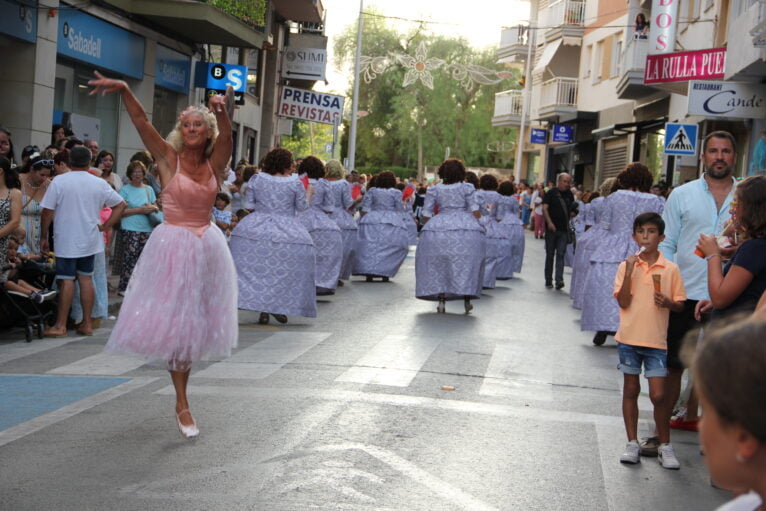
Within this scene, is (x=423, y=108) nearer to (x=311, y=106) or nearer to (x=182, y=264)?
(x=311, y=106)

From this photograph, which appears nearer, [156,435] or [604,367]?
[156,435]

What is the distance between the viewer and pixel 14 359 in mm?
9734

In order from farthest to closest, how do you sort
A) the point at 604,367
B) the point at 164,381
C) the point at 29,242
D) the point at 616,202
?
1. the point at 616,202
2. the point at 29,242
3. the point at 604,367
4. the point at 164,381

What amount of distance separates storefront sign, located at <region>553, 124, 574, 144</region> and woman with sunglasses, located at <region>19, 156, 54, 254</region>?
3791 centimetres

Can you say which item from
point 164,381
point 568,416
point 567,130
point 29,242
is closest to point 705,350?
point 568,416

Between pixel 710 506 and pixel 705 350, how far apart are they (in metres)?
4.30

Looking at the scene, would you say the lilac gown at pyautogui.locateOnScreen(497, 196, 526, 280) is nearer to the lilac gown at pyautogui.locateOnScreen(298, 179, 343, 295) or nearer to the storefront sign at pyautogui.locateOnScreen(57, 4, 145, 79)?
the lilac gown at pyautogui.locateOnScreen(298, 179, 343, 295)

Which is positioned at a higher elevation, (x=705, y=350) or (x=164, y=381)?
(x=705, y=350)

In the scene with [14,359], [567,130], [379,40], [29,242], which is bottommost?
[14,359]

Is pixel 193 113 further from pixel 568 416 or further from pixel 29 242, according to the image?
pixel 29 242

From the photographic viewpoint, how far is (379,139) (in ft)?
238

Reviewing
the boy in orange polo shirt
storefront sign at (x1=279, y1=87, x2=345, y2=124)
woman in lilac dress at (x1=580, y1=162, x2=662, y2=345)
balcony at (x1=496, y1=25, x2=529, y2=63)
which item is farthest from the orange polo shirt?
balcony at (x1=496, y1=25, x2=529, y2=63)

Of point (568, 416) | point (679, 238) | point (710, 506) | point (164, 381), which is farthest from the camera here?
→ point (164, 381)

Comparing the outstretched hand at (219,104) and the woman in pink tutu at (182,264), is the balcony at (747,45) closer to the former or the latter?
the outstretched hand at (219,104)
